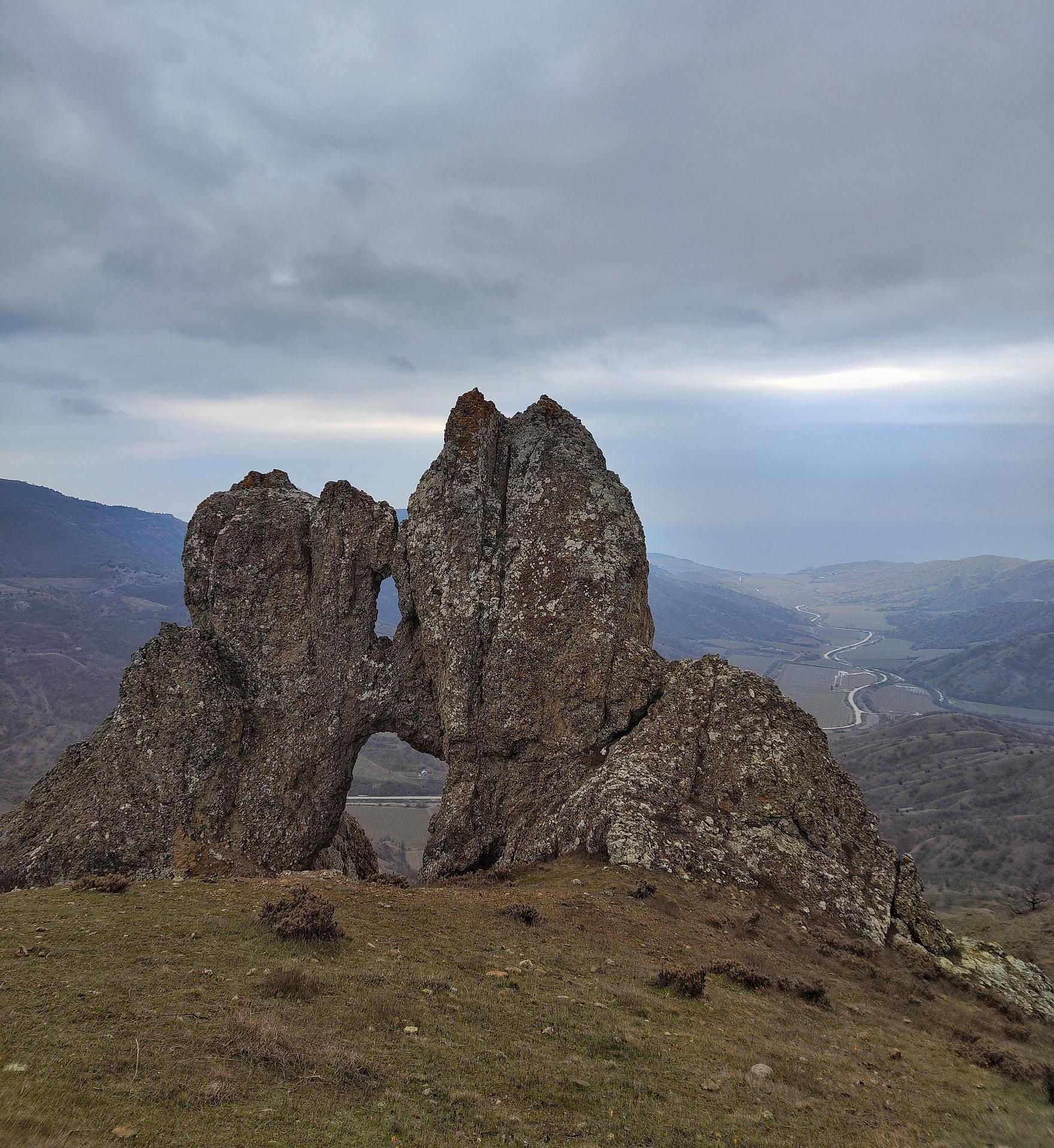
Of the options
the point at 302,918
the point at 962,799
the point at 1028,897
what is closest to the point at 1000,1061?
the point at 302,918

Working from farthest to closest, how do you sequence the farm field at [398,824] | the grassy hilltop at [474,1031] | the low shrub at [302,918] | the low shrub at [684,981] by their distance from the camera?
the farm field at [398,824] → the low shrub at [684,981] → the low shrub at [302,918] → the grassy hilltop at [474,1031]

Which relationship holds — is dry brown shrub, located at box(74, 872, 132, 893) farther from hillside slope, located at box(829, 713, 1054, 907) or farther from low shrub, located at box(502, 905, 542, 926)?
hillside slope, located at box(829, 713, 1054, 907)

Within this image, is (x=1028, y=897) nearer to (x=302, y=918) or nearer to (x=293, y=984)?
(x=302, y=918)

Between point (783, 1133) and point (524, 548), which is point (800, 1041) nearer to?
point (783, 1133)

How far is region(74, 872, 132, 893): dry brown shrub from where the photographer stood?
1784 centimetres

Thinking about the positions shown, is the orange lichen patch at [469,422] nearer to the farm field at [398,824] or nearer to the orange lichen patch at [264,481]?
the orange lichen patch at [264,481]

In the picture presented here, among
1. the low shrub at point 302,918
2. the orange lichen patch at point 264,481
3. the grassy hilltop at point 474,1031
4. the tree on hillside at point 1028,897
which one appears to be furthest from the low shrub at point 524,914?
the tree on hillside at point 1028,897

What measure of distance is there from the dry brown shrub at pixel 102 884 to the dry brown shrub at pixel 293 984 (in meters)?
7.97

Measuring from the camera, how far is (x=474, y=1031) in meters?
11.6

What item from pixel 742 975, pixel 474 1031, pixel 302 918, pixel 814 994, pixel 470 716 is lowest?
pixel 814 994

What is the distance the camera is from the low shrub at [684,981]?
14930mm

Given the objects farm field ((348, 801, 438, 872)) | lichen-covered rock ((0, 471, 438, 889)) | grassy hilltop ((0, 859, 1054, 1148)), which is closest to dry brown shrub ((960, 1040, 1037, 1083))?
grassy hilltop ((0, 859, 1054, 1148))

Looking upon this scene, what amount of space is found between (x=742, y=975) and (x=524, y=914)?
5.58 meters

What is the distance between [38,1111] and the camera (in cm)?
718
